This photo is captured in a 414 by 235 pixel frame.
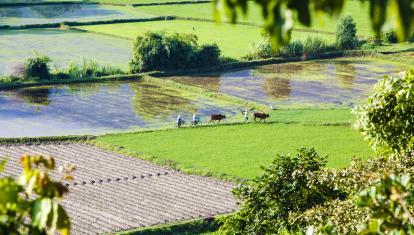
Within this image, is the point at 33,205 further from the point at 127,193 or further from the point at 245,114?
the point at 245,114

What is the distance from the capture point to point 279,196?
1111cm

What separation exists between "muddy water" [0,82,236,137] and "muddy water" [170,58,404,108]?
1669mm

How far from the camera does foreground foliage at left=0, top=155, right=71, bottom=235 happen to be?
3.39 meters

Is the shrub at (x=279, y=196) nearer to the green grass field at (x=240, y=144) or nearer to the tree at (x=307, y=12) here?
the green grass field at (x=240, y=144)

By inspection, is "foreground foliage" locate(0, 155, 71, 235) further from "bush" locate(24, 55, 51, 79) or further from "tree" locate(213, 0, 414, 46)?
"bush" locate(24, 55, 51, 79)

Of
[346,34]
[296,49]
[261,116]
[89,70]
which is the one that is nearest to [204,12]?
[296,49]

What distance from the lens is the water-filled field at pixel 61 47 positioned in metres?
32.3

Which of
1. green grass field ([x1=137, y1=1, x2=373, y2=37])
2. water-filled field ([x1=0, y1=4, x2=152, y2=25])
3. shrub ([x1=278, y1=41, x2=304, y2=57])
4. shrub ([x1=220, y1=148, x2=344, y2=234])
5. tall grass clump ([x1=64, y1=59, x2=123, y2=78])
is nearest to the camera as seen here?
shrub ([x1=220, y1=148, x2=344, y2=234])

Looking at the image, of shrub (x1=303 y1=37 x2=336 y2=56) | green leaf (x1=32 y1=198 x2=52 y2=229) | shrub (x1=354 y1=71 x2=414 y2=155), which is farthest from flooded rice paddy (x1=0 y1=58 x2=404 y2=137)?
green leaf (x1=32 y1=198 x2=52 y2=229)

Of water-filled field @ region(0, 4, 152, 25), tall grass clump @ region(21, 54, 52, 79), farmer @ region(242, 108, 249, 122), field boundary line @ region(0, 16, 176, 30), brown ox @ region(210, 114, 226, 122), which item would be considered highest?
water-filled field @ region(0, 4, 152, 25)

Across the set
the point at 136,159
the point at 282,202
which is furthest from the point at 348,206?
the point at 136,159

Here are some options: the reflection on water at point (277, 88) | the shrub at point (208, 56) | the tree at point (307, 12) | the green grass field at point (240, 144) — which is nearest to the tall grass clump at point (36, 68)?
the shrub at point (208, 56)

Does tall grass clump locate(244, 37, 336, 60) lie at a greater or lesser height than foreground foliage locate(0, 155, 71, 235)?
lesser

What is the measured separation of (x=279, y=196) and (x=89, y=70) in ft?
65.8
